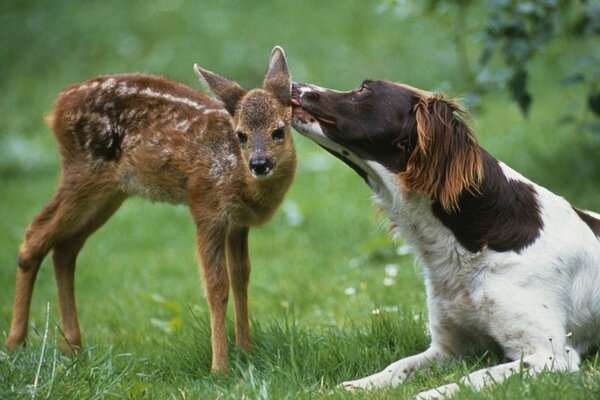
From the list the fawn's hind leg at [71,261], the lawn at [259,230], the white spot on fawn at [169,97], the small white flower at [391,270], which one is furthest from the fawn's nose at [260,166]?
the small white flower at [391,270]

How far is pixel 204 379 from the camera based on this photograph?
492 cm

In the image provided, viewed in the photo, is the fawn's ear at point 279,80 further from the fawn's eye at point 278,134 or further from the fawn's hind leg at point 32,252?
the fawn's hind leg at point 32,252

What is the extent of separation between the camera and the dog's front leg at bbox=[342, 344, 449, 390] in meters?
4.58

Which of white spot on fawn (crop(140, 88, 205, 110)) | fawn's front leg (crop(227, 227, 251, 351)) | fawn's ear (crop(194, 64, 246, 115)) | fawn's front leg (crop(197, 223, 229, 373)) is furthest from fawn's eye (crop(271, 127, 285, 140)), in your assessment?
white spot on fawn (crop(140, 88, 205, 110))

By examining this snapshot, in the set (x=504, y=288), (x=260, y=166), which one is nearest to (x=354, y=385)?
(x=504, y=288)

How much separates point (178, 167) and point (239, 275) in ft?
2.32

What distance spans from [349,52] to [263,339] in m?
9.68

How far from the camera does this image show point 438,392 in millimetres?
4156

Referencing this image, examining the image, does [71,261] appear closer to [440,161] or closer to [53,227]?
[53,227]

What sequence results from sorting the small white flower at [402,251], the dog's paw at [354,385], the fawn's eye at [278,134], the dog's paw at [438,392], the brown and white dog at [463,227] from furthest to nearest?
the small white flower at [402,251] < the fawn's eye at [278,134] < the brown and white dog at [463,227] < the dog's paw at [354,385] < the dog's paw at [438,392]

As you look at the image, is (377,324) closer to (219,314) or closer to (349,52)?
(219,314)

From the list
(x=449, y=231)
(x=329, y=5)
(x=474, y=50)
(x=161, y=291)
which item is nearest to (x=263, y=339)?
(x=449, y=231)

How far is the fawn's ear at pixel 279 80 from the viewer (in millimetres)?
4992

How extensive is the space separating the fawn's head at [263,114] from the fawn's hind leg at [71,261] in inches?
46.0
